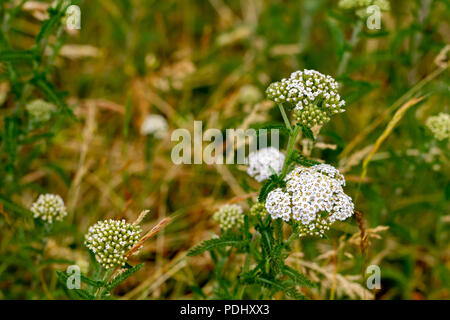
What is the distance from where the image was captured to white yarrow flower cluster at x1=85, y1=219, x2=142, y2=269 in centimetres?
260

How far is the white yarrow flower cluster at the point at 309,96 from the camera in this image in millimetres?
2564

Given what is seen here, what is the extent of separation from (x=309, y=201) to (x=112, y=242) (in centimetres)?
109

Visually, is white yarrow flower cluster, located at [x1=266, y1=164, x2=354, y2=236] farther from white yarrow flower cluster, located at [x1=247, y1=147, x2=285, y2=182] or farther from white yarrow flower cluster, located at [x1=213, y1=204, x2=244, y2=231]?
white yarrow flower cluster, located at [x1=213, y1=204, x2=244, y2=231]

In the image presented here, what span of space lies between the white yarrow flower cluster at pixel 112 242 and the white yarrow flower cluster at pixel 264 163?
88cm

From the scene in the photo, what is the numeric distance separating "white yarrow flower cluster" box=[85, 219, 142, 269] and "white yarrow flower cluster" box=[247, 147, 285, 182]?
88 cm

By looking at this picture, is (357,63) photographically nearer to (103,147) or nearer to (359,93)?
(359,93)

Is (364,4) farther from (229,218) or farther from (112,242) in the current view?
(112,242)

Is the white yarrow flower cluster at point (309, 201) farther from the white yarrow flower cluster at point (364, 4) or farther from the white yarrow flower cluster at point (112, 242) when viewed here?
the white yarrow flower cluster at point (364, 4)

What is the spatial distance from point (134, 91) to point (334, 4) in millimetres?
2937

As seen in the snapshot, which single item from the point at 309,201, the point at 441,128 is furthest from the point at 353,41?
the point at 309,201

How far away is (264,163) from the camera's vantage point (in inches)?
121

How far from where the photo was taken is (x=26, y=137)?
377cm
